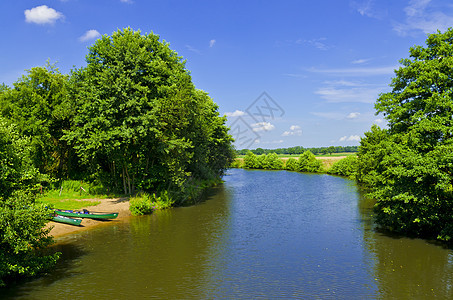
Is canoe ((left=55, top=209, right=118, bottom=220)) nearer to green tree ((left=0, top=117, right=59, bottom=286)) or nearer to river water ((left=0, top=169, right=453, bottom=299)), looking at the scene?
river water ((left=0, top=169, right=453, bottom=299))

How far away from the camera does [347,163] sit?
91.6 meters

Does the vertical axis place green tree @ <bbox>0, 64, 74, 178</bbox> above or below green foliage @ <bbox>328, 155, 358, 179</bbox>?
above

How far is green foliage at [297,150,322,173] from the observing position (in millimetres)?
108312

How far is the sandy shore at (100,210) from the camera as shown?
93.8ft

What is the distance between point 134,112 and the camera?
35.8m

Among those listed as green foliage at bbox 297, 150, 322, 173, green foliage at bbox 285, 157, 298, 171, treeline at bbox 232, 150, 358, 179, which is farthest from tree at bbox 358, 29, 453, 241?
green foliage at bbox 285, 157, 298, 171

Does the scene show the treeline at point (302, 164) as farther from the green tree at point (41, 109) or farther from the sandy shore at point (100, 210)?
the green tree at point (41, 109)

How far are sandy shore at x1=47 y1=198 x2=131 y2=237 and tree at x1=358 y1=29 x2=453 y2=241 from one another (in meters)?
26.7

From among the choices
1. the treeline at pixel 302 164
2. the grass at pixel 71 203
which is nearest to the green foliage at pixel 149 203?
the grass at pixel 71 203

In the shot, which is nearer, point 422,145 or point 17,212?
point 17,212

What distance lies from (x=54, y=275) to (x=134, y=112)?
68.5 ft

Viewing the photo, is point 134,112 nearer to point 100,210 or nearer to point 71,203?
point 100,210

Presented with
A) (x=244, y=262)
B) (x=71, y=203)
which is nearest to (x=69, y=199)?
(x=71, y=203)

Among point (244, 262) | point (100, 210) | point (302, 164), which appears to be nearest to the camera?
point (244, 262)
